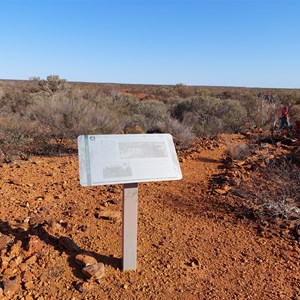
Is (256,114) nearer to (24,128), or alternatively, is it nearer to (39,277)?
(24,128)

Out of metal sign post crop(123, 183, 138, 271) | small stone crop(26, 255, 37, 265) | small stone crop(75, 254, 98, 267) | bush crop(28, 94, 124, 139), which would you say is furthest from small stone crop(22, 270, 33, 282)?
bush crop(28, 94, 124, 139)

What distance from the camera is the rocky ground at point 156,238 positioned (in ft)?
9.07

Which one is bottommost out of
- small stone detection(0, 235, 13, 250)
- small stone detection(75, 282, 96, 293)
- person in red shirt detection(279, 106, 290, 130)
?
small stone detection(75, 282, 96, 293)

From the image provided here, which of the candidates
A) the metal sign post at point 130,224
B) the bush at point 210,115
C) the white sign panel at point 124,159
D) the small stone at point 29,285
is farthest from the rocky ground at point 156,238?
the bush at point 210,115

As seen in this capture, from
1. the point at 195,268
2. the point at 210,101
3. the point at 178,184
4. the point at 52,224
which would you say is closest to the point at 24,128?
the point at 178,184

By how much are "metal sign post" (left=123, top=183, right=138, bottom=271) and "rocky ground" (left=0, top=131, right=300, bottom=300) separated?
0.45 feet

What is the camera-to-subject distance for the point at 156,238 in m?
3.60

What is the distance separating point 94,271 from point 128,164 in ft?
3.34

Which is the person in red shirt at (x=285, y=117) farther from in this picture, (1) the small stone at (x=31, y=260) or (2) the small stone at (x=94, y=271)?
(1) the small stone at (x=31, y=260)

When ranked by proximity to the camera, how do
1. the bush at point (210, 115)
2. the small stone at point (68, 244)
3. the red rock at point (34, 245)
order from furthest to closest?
the bush at point (210, 115), the small stone at point (68, 244), the red rock at point (34, 245)

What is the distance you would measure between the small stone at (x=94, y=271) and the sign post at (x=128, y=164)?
0.23 m

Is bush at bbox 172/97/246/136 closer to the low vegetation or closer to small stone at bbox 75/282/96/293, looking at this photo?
the low vegetation

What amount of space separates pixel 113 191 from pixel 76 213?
102 cm

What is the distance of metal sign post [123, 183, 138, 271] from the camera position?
2.68m
